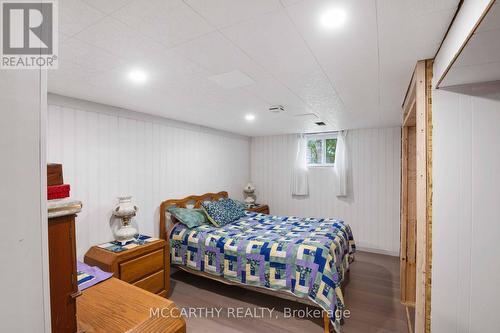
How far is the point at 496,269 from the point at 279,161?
13.7 ft

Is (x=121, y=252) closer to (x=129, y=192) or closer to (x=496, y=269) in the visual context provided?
(x=129, y=192)

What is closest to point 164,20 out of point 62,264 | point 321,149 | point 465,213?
point 62,264

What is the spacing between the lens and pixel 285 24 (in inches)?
48.9

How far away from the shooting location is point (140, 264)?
8.38 feet

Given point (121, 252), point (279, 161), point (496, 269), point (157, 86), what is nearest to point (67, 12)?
point (157, 86)

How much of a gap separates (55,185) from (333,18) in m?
1.47

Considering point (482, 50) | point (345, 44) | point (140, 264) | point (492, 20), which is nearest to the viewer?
point (492, 20)

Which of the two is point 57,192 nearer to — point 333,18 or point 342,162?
point 333,18

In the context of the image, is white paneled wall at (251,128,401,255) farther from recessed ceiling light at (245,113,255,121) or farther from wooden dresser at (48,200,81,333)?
wooden dresser at (48,200,81,333)

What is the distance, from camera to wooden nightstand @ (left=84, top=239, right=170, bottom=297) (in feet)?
7.72

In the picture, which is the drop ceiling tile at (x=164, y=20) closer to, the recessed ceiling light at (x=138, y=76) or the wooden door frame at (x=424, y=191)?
the recessed ceiling light at (x=138, y=76)

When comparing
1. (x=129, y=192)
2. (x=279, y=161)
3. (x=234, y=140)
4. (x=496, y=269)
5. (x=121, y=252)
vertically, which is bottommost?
Result: (x=121, y=252)

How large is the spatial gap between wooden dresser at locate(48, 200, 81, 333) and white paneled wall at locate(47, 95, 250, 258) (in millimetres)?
1974

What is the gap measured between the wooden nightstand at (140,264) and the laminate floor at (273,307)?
0.34 metres
